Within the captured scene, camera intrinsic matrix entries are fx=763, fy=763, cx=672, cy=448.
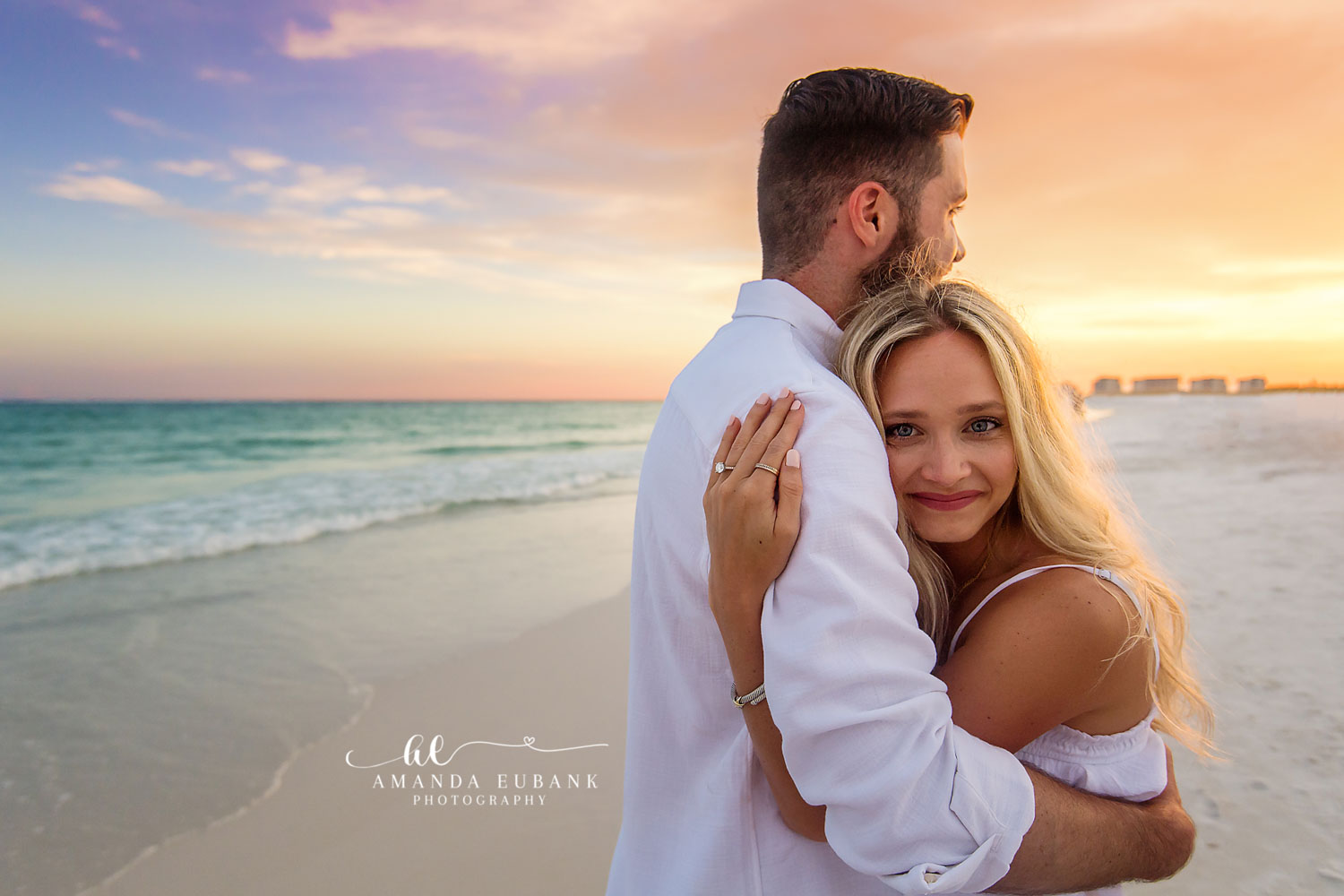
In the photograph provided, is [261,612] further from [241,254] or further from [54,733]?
[241,254]

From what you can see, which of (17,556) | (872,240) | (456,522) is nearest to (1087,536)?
(872,240)

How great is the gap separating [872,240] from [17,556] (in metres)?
10.6

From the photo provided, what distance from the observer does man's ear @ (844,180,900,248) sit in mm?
1891

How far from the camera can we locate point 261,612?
656 cm

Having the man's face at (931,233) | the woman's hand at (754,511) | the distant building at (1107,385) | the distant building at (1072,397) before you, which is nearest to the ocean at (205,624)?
the woman's hand at (754,511)

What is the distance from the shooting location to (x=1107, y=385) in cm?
8988

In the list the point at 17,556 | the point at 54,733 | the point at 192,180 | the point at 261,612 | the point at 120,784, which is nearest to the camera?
the point at 120,784

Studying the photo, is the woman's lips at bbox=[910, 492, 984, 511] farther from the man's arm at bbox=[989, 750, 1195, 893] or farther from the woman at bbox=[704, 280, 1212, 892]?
the man's arm at bbox=[989, 750, 1195, 893]

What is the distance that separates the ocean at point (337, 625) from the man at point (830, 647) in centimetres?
114

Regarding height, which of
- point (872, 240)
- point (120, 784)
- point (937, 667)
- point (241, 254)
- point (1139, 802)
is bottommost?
point (120, 784)

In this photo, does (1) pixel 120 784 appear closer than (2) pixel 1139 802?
No

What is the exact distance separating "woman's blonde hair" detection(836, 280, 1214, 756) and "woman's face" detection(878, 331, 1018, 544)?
26 millimetres

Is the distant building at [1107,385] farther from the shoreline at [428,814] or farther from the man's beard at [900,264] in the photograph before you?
the man's beard at [900,264]

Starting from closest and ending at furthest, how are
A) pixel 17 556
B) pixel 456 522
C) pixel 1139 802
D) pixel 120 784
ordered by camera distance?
1. pixel 1139 802
2. pixel 120 784
3. pixel 17 556
4. pixel 456 522
